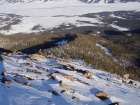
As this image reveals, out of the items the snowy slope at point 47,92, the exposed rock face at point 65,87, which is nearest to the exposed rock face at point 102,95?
the snowy slope at point 47,92

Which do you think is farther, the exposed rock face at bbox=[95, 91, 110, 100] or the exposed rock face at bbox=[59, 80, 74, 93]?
the exposed rock face at bbox=[95, 91, 110, 100]

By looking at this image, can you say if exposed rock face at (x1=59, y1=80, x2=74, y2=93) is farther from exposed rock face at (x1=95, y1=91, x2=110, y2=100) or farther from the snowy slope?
exposed rock face at (x1=95, y1=91, x2=110, y2=100)

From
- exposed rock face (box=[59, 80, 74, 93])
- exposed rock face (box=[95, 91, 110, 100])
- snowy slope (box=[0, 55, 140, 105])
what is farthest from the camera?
exposed rock face (box=[95, 91, 110, 100])

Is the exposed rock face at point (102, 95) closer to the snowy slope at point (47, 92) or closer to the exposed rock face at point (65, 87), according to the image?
the snowy slope at point (47, 92)

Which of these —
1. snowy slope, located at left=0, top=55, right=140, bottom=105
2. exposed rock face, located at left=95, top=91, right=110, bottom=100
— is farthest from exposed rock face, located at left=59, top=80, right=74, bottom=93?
exposed rock face, located at left=95, top=91, right=110, bottom=100

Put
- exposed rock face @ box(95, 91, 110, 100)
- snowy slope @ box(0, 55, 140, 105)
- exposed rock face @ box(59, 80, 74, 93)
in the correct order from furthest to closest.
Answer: exposed rock face @ box(95, 91, 110, 100), exposed rock face @ box(59, 80, 74, 93), snowy slope @ box(0, 55, 140, 105)

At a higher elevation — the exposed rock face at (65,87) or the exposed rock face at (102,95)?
the exposed rock face at (65,87)

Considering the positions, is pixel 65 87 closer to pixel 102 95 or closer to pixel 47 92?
pixel 47 92

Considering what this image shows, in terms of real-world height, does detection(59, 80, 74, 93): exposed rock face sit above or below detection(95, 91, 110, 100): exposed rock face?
above

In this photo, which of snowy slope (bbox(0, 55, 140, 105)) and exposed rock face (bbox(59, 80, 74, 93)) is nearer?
snowy slope (bbox(0, 55, 140, 105))

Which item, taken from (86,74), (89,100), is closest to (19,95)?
(89,100)

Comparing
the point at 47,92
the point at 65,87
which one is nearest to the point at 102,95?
the point at 65,87

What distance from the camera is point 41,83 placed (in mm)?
23609

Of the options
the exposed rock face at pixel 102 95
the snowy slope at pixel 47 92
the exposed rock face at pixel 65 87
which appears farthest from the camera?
the exposed rock face at pixel 102 95
